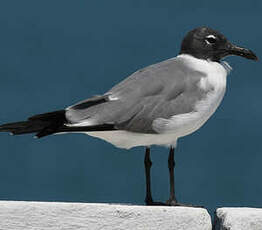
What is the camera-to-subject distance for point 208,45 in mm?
4363

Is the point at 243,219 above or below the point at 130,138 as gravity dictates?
below

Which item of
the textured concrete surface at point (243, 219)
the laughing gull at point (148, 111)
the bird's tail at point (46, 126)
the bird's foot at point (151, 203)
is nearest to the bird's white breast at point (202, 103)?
the laughing gull at point (148, 111)

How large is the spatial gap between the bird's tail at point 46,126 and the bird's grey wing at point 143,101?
4 cm

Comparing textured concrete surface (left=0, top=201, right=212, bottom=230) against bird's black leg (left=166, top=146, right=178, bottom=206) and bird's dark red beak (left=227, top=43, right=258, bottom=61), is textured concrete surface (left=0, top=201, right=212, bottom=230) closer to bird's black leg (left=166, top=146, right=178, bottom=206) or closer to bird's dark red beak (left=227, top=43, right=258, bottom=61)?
bird's black leg (left=166, top=146, right=178, bottom=206)

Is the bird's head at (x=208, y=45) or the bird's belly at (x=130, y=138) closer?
the bird's belly at (x=130, y=138)

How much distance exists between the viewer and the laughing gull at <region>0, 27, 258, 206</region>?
383cm

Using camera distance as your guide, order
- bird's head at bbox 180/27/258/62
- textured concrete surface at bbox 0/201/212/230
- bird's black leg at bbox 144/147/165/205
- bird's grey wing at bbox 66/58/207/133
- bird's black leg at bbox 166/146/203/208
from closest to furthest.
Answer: textured concrete surface at bbox 0/201/212/230 → bird's grey wing at bbox 66/58/207/133 → bird's black leg at bbox 166/146/203/208 → bird's black leg at bbox 144/147/165/205 → bird's head at bbox 180/27/258/62

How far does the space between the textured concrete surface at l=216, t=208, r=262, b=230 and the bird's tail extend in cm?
94

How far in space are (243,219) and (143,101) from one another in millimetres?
1069

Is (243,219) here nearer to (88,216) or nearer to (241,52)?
(88,216)

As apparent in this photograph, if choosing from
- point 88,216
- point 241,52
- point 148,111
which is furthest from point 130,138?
point 241,52

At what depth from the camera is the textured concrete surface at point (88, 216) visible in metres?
3.08

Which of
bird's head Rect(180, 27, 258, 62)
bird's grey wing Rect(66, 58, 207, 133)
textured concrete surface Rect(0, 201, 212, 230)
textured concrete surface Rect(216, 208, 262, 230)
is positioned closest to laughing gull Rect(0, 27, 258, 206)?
bird's grey wing Rect(66, 58, 207, 133)

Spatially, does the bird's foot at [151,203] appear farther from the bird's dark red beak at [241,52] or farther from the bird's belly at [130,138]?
the bird's dark red beak at [241,52]
